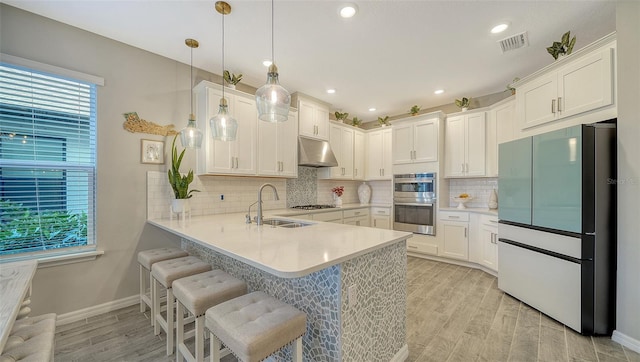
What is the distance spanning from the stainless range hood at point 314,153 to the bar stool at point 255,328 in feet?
9.30

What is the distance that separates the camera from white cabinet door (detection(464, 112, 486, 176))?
3947 mm

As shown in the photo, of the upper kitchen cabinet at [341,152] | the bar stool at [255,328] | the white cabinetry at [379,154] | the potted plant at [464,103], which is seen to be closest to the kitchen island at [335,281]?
the bar stool at [255,328]

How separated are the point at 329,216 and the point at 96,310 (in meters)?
3.00

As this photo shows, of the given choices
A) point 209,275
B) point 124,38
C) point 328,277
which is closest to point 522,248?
point 328,277

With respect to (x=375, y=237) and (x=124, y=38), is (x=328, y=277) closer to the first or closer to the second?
(x=375, y=237)

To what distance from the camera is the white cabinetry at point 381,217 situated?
16.1 feet

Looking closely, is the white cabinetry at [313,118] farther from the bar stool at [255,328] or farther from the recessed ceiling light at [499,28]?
the bar stool at [255,328]

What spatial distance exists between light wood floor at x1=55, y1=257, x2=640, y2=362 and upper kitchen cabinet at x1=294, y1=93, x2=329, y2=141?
284cm

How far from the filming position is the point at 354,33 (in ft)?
8.20

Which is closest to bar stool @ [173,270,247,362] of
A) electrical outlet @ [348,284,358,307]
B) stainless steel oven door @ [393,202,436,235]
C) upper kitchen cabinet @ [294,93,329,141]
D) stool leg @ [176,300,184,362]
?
stool leg @ [176,300,184,362]

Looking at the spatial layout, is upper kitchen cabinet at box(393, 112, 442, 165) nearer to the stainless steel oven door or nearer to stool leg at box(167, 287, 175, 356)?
the stainless steel oven door

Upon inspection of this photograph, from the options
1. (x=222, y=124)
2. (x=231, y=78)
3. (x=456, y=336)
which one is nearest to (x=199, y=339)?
(x=222, y=124)

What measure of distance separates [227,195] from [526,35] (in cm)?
390

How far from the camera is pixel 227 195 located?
139 inches
